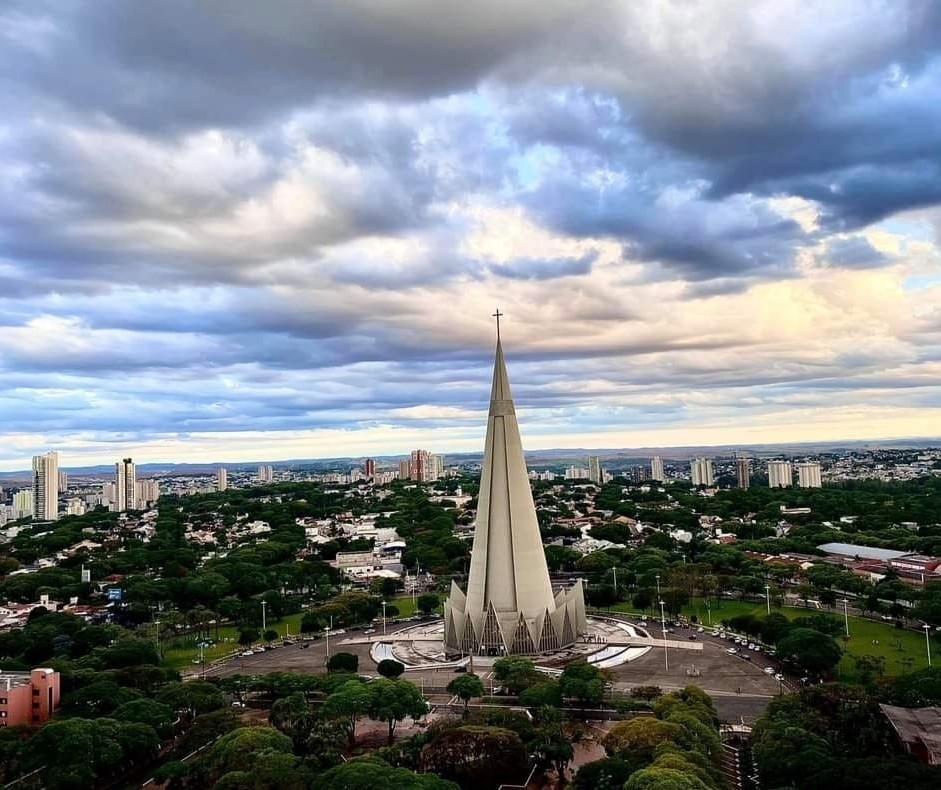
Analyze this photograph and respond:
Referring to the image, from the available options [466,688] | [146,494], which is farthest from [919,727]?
[146,494]

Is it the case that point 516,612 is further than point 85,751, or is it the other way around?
point 516,612

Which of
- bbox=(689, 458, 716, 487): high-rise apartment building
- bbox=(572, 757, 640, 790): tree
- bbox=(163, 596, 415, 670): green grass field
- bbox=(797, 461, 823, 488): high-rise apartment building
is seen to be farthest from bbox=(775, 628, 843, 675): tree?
bbox=(689, 458, 716, 487): high-rise apartment building

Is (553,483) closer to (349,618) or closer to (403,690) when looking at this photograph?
(349,618)

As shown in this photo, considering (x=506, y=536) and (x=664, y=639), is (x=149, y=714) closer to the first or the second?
(x=506, y=536)

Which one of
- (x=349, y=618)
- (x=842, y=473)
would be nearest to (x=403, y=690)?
(x=349, y=618)

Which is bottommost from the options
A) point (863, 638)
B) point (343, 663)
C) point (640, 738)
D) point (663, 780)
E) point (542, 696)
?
point (863, 638)

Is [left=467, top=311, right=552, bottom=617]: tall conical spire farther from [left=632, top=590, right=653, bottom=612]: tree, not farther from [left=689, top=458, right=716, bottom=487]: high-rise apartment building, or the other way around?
[left=689, top=458, right=716, bottom=487]: high-rise apartment building
